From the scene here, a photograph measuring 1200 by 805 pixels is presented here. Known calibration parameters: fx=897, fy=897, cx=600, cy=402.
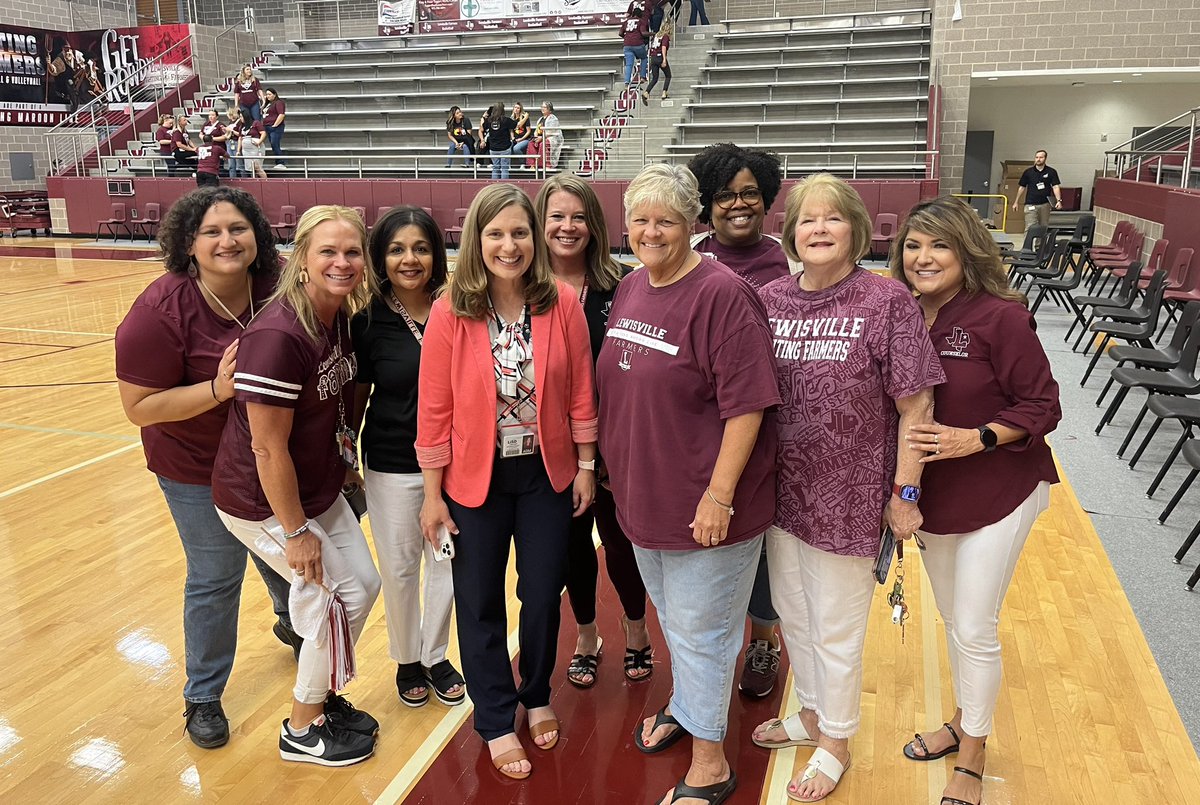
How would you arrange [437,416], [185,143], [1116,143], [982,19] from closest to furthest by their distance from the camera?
[437,416] < [982,19] < [185,143] < [1116,143]

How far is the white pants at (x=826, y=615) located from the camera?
7.47 feet

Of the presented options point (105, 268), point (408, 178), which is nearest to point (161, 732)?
point (105, 268)

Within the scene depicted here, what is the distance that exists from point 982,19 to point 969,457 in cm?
1578

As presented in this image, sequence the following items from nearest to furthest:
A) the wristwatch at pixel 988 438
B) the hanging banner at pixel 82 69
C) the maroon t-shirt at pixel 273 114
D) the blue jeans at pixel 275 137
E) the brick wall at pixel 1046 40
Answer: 1. the wristwatch at pixel 988 438
2. the brick wall at pixel 1046 40
3. the maroon t-shirt at pixel 273 114
4. the blue jeans at pixel 275 137
5. the hanging banner at pixel 82 69

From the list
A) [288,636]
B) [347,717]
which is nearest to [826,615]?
[347,717]

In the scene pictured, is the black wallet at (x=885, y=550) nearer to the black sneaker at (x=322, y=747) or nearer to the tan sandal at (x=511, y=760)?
the tan sandal at (x=511, y=760)

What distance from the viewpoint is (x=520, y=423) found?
2.41m

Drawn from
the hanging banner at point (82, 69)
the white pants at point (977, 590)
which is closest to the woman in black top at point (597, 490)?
the white pants at point (977, 590)

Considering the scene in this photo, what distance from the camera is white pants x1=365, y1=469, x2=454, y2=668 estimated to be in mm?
2643

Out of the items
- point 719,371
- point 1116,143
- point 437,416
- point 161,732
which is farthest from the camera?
point 1116,143

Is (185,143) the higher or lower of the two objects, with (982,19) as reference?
lower

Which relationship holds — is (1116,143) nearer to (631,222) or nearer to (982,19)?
(982,19)

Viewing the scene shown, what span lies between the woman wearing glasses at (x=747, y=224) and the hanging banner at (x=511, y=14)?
731 inches

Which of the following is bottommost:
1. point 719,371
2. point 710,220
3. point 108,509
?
point 108,509
